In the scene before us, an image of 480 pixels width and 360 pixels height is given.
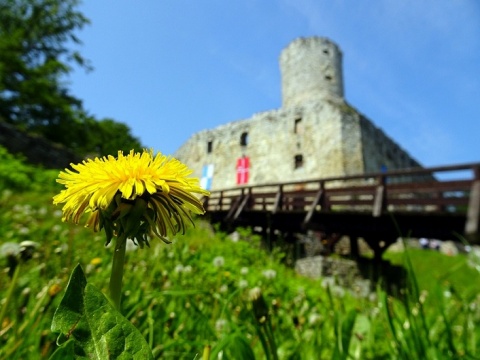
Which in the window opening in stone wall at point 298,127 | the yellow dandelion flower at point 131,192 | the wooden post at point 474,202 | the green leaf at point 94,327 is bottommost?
the green leaf at point 94,327

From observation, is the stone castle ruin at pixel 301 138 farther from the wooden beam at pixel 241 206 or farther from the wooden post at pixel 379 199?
the wooden post at pixel 379 199

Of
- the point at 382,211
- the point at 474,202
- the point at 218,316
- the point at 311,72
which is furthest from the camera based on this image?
the point at 311,72

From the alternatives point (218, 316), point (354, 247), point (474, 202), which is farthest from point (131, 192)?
point (354, 247)

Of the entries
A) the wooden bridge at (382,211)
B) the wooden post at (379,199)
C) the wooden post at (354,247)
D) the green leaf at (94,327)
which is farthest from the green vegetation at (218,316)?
the wooden post at (354,247)

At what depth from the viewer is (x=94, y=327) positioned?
0.36 meters

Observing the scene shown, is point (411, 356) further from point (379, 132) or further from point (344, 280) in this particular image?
point (379, 132)

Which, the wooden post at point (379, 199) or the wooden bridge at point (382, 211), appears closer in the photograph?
the wooden bridge at point (382, 211)

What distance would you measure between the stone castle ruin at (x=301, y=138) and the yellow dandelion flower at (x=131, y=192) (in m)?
16.6

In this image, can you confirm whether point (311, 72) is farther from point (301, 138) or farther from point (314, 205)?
point (314, 205)

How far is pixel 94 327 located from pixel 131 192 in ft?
0.49

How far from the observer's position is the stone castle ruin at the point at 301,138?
17125 millimetres

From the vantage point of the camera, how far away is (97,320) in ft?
1.19

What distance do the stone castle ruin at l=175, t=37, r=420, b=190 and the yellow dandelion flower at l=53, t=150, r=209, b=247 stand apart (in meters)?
16.6

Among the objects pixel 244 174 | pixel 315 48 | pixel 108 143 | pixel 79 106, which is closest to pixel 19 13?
pixel 79 106
